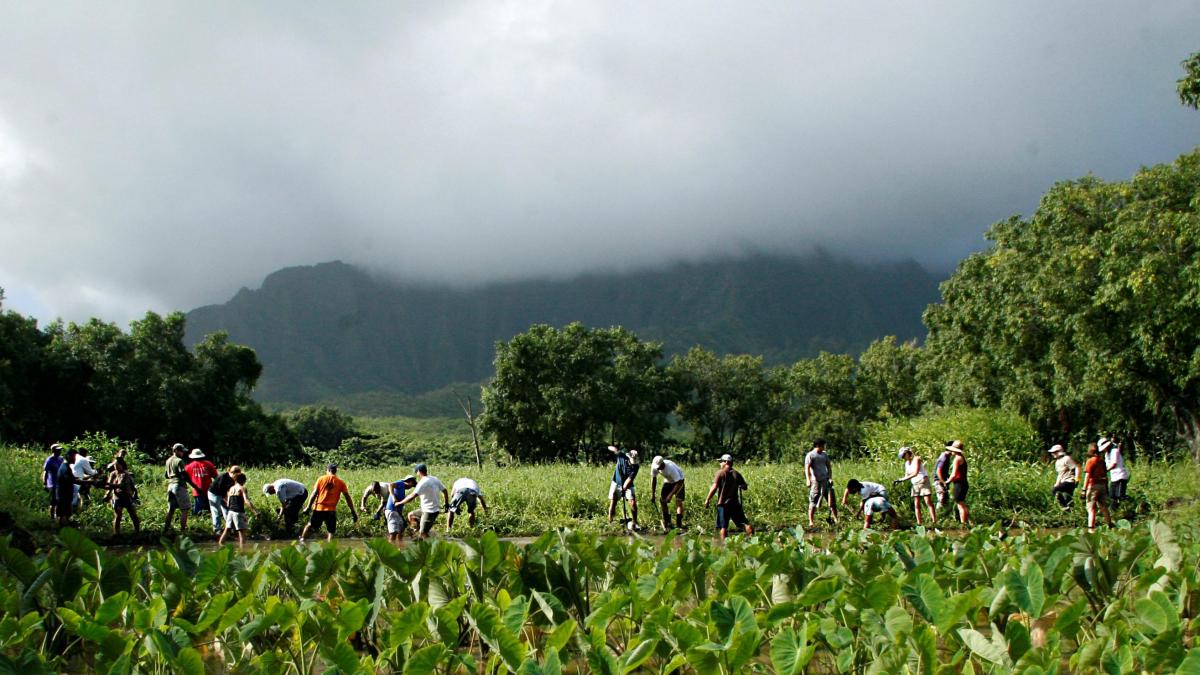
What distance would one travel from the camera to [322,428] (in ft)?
224

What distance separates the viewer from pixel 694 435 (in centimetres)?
5772

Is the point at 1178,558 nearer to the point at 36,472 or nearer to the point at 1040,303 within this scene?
the point at 36,472

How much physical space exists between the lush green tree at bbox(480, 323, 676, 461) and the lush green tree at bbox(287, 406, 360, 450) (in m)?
22.5

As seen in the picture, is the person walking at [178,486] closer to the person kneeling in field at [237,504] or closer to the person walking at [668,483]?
the person kneeling in field at [237,504]

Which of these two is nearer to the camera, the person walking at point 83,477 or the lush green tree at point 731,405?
the person walking at point 83,477

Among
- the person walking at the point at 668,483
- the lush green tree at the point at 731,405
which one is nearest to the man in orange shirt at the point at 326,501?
the person walking at the point at 668,483

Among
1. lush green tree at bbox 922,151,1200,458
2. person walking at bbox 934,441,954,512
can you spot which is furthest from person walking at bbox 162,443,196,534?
lush green tree at bbox 922,151,1200,458

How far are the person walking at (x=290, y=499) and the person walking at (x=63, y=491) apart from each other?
320 centimetres

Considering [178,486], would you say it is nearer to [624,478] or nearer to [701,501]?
[624,478]

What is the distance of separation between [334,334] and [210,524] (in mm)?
185019

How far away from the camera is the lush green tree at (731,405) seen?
5728cm

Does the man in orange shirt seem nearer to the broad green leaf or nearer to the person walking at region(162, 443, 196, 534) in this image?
the person walking at region(162, 443, 196, 534)

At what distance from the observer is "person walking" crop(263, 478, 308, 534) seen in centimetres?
1366

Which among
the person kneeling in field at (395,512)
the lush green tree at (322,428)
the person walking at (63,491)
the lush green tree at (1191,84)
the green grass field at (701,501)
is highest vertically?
the lush green tree at (1191,84)
